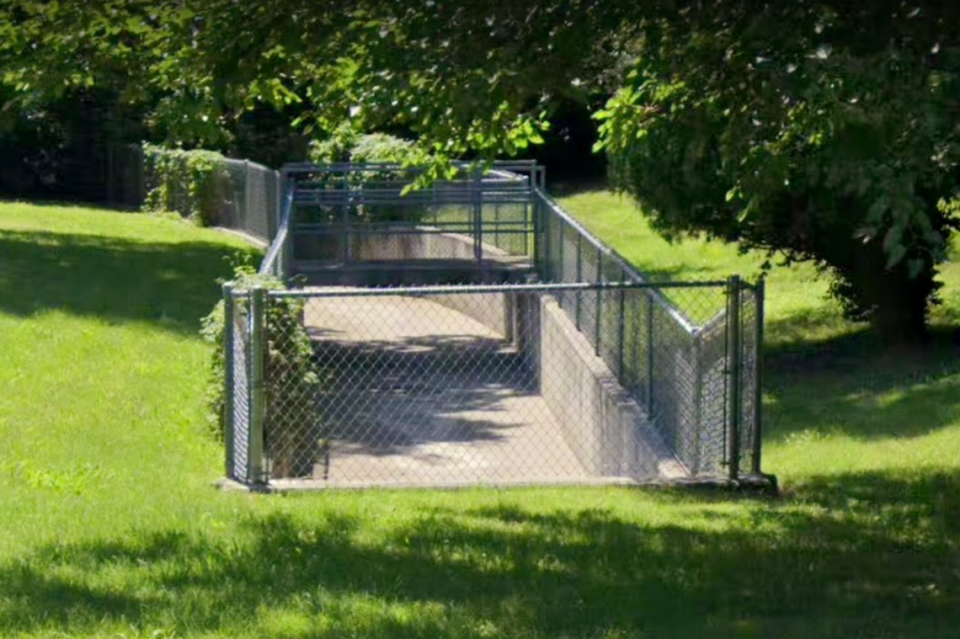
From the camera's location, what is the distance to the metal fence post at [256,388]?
1016 cm

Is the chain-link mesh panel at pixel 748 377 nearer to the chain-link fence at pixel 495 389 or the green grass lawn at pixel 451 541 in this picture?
the chain-link fence at pixel 495 389

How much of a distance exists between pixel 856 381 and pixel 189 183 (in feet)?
62.3

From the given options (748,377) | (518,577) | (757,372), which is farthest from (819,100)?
(748,377)

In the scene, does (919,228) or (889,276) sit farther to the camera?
(889,276)

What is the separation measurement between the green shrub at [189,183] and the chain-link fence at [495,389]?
37.3 feet

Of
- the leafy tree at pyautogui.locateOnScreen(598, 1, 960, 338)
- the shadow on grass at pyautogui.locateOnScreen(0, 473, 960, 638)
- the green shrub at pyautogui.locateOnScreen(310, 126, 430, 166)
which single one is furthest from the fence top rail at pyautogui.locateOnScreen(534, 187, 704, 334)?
the green shrub at pyautogui.locateOnScreen(310, 126, 430, 166)

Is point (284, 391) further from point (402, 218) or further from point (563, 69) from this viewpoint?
point (402, 218)

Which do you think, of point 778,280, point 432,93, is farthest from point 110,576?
point 778,280

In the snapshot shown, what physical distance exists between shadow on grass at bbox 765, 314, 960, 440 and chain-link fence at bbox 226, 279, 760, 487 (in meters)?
1.53

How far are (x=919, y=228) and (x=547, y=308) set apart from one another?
1182 cm

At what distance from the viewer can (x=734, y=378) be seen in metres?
10.5

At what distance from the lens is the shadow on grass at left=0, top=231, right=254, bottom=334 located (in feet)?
62.4

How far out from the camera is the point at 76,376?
48.7 ft

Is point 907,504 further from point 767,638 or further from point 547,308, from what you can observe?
point 547,308
